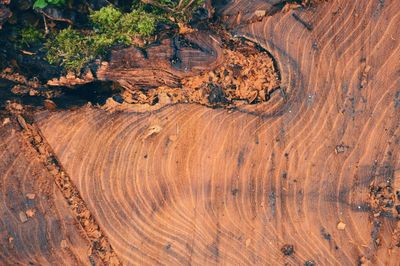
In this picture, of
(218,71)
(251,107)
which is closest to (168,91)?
(218,71)

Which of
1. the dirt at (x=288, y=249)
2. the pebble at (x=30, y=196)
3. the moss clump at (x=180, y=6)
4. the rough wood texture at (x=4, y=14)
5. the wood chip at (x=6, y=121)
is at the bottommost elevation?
the pebble at (x=30, y=196)

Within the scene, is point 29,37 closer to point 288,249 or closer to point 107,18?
point 107,18

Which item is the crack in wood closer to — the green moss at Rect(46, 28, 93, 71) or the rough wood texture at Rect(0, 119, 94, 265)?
the rough wood texture at Rect(0, 119, 94, 265)

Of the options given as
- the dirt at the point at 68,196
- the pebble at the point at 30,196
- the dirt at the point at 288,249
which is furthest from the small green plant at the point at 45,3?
the dirt at the point at 288,249

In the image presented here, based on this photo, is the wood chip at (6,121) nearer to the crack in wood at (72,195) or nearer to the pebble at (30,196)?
the crack in wood at (72,195)

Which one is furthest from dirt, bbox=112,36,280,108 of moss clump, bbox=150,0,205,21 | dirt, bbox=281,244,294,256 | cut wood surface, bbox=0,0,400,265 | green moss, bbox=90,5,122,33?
dirt, bbox=281,244,294,256

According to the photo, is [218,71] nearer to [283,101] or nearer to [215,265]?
[283,101]
